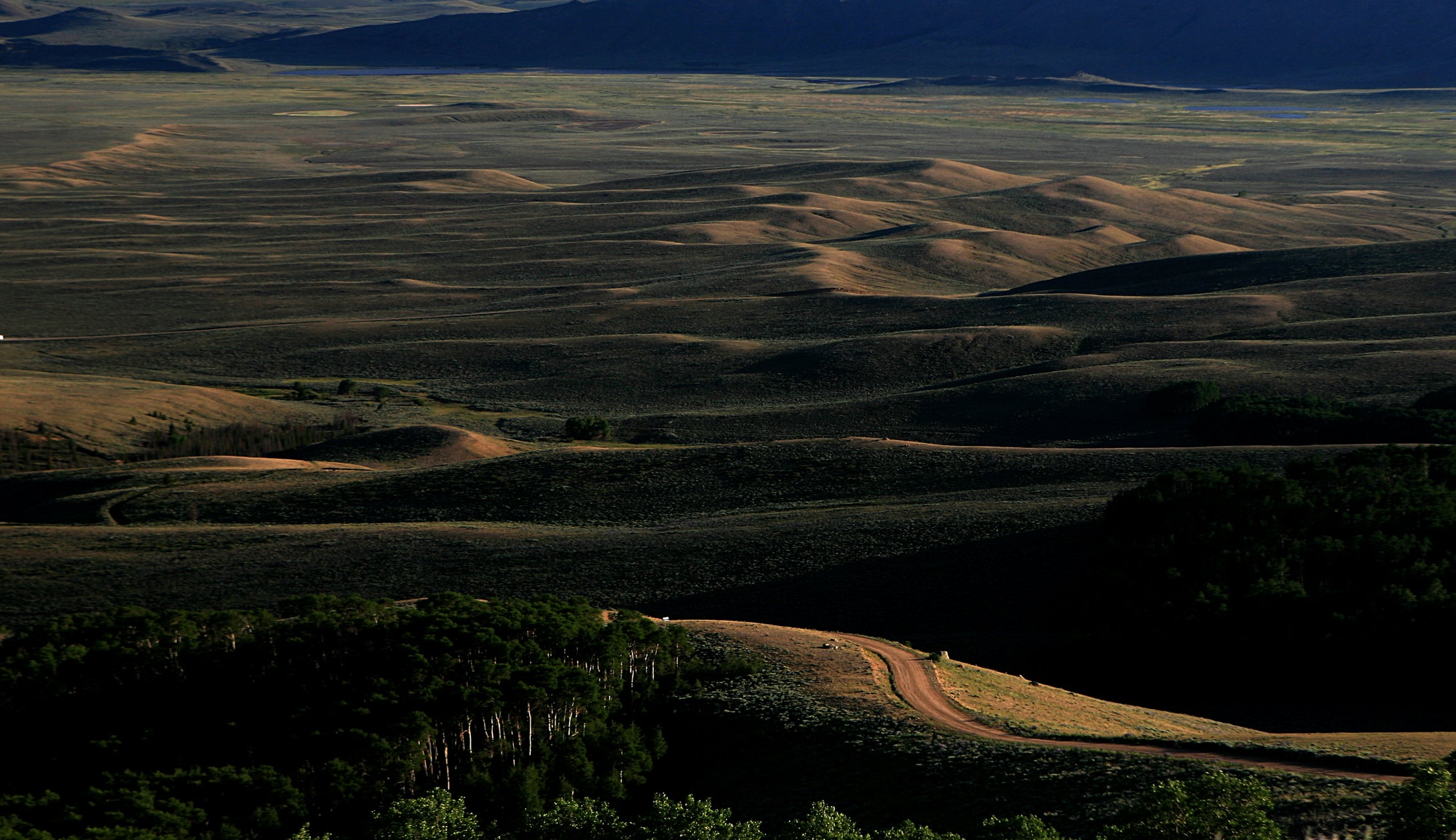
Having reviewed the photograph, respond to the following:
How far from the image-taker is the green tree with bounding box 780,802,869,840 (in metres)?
16.7

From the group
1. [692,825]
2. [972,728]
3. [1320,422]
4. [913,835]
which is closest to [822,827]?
[913,835]

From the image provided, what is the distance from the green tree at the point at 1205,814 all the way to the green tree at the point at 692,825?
4.70 meters

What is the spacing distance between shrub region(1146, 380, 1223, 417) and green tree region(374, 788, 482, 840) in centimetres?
Result: 3622

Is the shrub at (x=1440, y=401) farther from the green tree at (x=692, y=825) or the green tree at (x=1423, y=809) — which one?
the green tree at (x=692, y=825)

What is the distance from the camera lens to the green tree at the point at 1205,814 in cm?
1616

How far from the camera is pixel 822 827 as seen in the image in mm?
16812

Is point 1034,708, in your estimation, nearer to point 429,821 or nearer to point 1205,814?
point 1205,814

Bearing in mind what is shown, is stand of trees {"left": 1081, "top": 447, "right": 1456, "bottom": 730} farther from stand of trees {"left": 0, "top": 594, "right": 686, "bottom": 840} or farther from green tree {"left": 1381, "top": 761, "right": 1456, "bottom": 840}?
stand of trees {"left": 0, "top": 594, "right": 686, "bottom": 840}

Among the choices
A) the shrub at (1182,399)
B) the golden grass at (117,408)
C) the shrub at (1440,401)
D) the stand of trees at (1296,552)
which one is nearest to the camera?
the stand of trees at (1296,552)

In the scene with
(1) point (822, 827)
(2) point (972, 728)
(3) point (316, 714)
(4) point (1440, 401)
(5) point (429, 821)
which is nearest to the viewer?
(1) point (822, 827)

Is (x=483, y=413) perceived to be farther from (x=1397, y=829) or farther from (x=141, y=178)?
(x=141, y=178)

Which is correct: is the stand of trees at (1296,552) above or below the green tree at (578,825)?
above

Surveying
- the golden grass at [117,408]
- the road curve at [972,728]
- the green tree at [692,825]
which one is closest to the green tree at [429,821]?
the green tree at [692,825]

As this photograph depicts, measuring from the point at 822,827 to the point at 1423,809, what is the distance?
7.02 m
